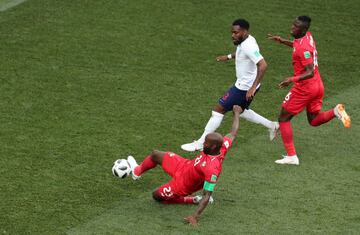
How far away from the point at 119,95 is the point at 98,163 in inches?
104

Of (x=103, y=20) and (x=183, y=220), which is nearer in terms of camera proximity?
(x=183, y=220)

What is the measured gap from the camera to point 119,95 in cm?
1338

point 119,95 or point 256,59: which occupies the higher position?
point 256,59

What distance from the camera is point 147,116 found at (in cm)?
1262

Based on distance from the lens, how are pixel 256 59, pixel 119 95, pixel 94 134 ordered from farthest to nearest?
pixel 119 95 → pixel 94 134 → pixel 256 59

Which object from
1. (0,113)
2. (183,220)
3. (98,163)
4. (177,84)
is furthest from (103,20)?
(183,220)

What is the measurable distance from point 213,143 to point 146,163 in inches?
48.0

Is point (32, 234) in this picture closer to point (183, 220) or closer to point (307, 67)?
point (183, 220)

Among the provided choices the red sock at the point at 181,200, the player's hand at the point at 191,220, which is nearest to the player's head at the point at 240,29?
the red sock at the point at 181,200

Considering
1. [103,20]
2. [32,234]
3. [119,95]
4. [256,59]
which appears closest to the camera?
[32,234]

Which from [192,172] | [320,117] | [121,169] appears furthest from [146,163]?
[320,117]

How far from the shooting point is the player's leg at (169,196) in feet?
31.8

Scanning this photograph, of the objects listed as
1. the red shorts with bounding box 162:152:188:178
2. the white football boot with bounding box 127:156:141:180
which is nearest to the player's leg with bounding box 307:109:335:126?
the red shorts with bounding box 162:152:188:178

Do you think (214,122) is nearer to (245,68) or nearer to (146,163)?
(245,68)
